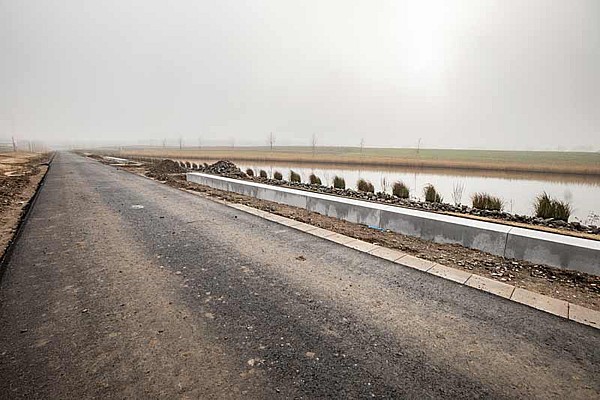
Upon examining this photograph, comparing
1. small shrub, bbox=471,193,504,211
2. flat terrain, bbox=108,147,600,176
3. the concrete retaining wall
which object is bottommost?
small shrub, bbox=471,193,504,211

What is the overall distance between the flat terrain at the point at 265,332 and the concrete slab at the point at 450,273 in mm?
203

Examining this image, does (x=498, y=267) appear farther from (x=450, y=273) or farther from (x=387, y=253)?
(x=387, y=253)

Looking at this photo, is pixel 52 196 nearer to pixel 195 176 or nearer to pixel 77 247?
pixel 195 176

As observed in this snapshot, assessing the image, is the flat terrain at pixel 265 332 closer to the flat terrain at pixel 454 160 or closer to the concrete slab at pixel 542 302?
the concrete slab at pixel 542 302

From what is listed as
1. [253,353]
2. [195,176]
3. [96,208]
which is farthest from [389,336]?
[195,176]

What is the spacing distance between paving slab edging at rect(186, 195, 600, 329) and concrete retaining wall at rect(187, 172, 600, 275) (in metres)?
1.04

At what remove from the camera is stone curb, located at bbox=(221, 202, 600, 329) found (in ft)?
9.01

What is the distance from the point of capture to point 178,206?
7.95m

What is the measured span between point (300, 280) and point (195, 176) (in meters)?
12.0

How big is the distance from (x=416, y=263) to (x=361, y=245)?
102cm

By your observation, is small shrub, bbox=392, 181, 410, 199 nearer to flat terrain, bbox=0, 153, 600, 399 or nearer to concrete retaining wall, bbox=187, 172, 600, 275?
concrete retaining wall, bbox=187, 172, 600, 275

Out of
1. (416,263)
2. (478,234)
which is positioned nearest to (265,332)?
(416,263)

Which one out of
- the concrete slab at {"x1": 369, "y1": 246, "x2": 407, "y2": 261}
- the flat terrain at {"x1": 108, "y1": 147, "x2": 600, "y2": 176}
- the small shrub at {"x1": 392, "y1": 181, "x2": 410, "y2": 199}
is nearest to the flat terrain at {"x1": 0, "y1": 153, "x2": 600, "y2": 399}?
the concrete slab at {"x1": 369, "y1": 246, "x2": 407, "y2": 261}

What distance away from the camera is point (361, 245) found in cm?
482
